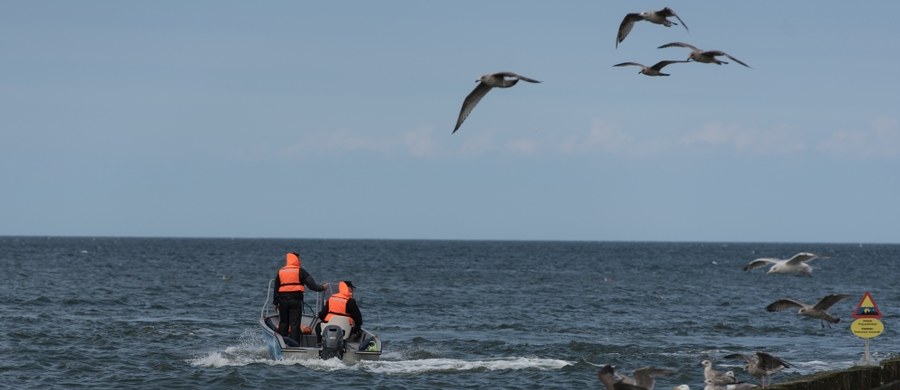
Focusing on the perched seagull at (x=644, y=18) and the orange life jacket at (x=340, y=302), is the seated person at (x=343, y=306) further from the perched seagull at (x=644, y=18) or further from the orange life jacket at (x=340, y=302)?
the perched seagull at (x=644, y=18)

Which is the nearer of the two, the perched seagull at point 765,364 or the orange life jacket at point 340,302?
the perched seagull at point 765,364

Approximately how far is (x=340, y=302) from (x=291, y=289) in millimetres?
936

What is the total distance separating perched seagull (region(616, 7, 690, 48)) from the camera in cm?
1532

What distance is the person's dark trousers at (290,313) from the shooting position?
23.5 meters

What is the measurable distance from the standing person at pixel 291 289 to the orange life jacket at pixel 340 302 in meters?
0.30

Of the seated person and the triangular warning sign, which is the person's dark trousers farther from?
the triangular warning sign

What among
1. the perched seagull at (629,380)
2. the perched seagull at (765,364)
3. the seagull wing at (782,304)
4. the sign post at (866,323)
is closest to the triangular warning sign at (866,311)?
the sign post at (866,323)

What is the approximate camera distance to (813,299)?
5947 cm

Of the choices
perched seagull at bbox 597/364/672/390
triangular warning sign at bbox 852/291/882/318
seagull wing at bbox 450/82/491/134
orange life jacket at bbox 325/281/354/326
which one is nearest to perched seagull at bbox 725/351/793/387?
triangular warning sign at bbox 852/291/882/318

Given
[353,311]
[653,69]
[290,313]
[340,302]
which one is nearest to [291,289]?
[290,313]

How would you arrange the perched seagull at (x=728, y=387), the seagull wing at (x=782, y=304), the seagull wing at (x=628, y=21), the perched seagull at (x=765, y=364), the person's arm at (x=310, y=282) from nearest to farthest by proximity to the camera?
the perched seagull at (x=728, y=387), the seagull wing at (x=628, y=21), the perched seagull at (x=765, y=364), the seagull wing at (x=782, y=304), the person's arm at (x=310, y=282)

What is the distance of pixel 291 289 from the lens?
23.2m

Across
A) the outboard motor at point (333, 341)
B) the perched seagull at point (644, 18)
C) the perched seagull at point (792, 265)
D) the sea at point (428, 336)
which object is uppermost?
the perched seagull at point (644, 18)

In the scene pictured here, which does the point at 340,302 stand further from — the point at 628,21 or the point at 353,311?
the point at 628,21
